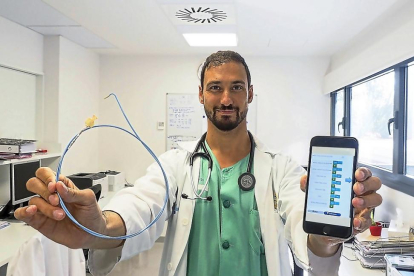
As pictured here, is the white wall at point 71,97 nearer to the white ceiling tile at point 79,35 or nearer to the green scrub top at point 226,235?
the white ceiling tile at point 79,35

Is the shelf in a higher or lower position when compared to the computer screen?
higher

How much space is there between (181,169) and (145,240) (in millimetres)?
325

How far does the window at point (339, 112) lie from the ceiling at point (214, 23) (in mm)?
576

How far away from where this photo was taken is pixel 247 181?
1.09 meters

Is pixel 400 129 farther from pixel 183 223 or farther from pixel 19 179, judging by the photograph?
pixel 19 179

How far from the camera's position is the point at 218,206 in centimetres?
107

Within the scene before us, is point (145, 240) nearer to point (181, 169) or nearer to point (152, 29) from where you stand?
point (181, 169)

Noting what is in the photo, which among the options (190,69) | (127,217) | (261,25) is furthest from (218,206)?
(190,69)

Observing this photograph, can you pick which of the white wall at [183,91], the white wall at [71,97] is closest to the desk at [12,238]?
the white wall at [71,97]

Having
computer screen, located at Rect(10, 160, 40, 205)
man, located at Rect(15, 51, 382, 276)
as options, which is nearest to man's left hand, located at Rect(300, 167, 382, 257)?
man, located at Rect(15, 51, 382, 276)

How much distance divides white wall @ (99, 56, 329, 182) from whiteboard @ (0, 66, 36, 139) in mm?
1107

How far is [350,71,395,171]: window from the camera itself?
2816mm

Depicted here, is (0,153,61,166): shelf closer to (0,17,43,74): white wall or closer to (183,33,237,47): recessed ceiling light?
(0,17,43,74): white wall

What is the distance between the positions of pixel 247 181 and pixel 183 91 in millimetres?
3414
